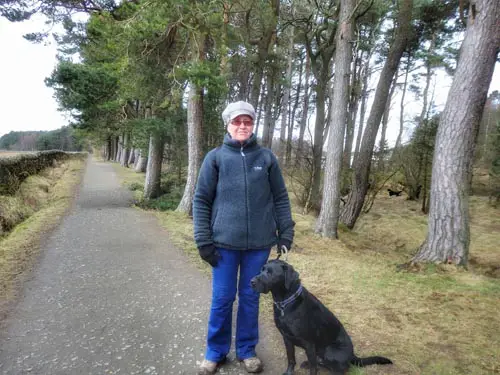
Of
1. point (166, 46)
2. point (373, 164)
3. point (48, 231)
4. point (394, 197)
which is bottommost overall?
point (48, 231)

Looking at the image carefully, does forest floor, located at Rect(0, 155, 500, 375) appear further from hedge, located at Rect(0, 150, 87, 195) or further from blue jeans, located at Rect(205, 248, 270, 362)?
hedge, located at Rect(0, 150, 87, 195)

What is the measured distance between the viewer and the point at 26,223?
26.6ft

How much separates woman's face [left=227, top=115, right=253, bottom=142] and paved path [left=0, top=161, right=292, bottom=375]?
200 centimetres

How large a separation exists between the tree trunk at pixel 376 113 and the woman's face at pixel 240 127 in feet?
24.3

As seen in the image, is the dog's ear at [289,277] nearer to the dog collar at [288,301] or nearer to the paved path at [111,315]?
the dog collar at [288,301]

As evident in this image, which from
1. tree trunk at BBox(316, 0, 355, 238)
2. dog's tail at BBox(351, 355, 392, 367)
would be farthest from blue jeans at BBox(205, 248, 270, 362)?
tree trunk at BBox(316, 0, 355, 238)

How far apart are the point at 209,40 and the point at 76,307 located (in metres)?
7.53

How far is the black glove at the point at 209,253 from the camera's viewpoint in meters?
2.59

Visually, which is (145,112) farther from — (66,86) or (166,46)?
(166,46)

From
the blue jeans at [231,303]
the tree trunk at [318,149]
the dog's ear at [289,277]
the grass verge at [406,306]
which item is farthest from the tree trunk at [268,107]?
the dog's ear at [289,277]

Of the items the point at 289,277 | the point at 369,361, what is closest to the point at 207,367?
the point at 289,277

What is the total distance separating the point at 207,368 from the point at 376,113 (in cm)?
816

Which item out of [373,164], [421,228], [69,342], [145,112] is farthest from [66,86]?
[421,228]

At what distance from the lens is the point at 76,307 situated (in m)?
4.02
